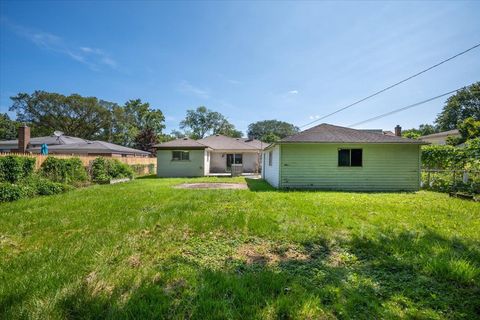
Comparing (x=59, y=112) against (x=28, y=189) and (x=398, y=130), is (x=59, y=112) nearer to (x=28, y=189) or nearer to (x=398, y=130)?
(x=28, y=189)

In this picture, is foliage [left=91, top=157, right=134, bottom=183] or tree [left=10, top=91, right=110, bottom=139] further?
tree [left=10, top=91, right=110, bottom=139]

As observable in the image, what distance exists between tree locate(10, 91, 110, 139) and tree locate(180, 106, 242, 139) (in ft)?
58.7

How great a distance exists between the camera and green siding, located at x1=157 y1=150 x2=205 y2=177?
19266 mm

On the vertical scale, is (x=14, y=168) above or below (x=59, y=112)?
below

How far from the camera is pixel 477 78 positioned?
947 cm

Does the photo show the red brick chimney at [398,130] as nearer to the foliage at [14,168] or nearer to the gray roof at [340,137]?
the gray roof at [340,137]

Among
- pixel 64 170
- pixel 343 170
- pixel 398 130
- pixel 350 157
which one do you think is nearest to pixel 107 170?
pixel 64 170

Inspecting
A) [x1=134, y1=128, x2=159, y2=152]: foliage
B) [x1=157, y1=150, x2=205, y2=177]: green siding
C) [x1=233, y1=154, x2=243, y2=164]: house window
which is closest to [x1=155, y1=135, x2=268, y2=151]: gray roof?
[x1=157, y1=150, x2=205, y2=177]: green siding

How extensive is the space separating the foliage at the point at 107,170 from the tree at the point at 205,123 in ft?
126

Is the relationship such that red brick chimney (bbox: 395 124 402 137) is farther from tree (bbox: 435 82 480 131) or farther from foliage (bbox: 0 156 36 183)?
tree (bbox: 435 82 480 131)

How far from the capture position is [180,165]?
19297 millimetres

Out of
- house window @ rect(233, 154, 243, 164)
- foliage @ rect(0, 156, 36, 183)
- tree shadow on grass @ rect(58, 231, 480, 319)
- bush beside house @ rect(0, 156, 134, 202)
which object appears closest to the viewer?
tree shadow on grass @ rect(58, 231, 480, 319)

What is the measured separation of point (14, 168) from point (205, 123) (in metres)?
47.0

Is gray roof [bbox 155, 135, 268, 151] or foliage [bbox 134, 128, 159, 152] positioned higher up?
foliage [bbox 134, 128, 159, 152]
